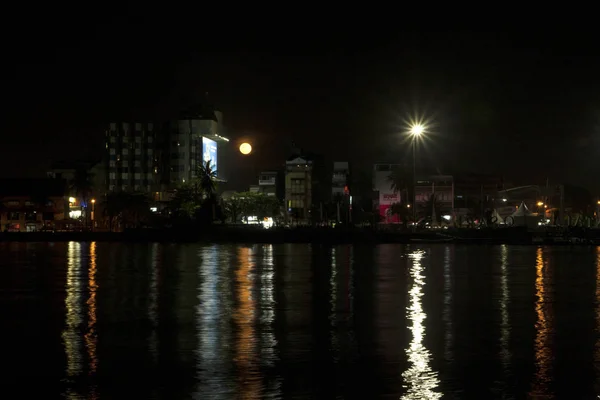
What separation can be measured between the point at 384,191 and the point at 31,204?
7820 centimetres

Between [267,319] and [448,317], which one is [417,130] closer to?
[448,317]

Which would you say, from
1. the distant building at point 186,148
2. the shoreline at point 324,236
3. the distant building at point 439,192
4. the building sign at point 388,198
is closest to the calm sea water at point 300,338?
the shoreline at point 324,236

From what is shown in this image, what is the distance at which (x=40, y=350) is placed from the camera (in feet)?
56.5

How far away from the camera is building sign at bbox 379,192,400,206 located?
618 feet

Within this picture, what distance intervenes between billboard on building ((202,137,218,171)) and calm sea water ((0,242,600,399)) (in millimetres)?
148141

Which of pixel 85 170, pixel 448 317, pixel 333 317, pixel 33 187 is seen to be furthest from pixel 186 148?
pixel 448 317

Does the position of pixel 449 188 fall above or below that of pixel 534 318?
above

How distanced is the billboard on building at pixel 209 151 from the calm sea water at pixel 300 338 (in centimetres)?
14814

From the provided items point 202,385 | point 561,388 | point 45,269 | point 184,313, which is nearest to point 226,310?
point 184,313

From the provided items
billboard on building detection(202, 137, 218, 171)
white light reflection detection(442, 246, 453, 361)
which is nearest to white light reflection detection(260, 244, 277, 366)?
white light reflection detection(442, 246, 453, 361)

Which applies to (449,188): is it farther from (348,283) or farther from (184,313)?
(184,313)

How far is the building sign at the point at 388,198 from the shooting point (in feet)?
618

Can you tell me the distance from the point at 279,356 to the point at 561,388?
5516 mm

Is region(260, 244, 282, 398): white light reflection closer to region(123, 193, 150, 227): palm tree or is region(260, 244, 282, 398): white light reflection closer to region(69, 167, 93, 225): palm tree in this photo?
region(123, 193, 150, 227): palm tree
